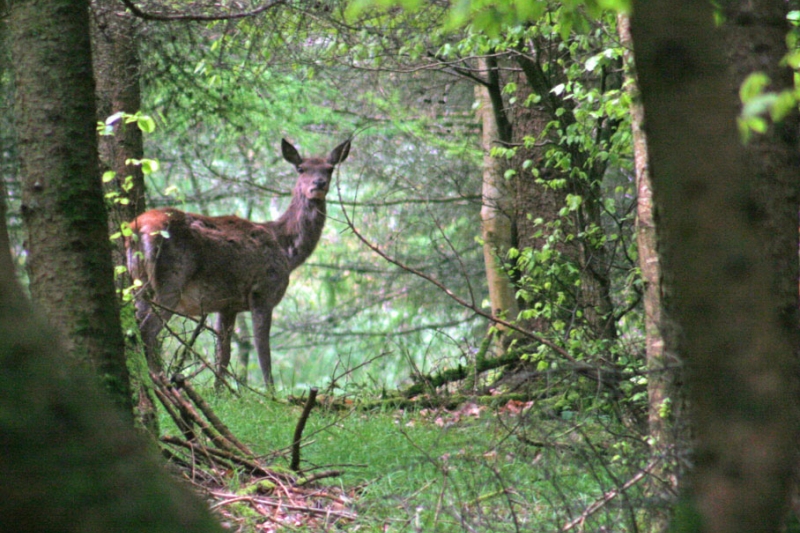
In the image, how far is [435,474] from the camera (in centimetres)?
412

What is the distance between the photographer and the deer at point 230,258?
35.6ft

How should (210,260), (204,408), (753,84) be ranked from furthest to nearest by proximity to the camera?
(210,260)
(204,408)
(753,84)

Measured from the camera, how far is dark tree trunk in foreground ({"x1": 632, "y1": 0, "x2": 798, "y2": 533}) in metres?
1.22

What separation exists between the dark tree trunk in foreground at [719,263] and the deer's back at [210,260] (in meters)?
9.42

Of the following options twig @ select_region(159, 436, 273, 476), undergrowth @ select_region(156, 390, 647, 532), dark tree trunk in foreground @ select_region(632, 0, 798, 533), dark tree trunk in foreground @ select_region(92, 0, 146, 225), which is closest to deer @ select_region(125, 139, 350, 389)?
dark tree trunk in foreground @ select_region(92, 0, 146, 225)

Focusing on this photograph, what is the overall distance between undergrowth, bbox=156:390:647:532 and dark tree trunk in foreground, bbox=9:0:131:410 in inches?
54.7

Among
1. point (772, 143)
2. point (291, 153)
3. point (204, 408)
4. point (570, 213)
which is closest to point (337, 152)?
point (291, 153)

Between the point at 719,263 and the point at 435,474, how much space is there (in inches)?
120

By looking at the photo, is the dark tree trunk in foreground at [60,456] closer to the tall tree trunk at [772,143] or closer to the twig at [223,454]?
the tall tree trunk at [772,143]

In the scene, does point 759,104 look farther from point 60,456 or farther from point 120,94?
point 120,94

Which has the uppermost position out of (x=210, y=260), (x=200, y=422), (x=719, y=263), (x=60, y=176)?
(x=60, y=176)

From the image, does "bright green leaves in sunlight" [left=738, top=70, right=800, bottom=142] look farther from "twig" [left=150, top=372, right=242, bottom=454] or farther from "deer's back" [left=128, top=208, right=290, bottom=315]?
"deer's back" [left=128, top=208, right=290, bottom=315]

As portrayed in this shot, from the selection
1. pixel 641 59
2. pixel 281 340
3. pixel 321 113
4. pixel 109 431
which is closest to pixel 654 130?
pixel 641 59

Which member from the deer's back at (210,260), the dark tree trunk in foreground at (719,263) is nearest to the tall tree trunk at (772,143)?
the dark tree trunk in foreground at (719,263)
